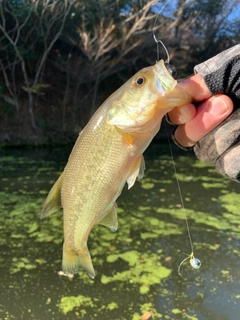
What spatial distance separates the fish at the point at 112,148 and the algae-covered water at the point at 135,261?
271 centimetres

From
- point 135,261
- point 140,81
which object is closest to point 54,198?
point 140,81

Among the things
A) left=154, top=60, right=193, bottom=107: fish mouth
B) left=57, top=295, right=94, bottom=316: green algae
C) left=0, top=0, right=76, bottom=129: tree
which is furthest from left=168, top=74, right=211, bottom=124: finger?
left=0, top=0, right=76, bottom=129: tree

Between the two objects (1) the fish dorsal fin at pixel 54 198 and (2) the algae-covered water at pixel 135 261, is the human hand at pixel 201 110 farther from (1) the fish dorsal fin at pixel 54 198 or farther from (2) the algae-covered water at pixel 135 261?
(2) the algae-covered water at pixel 135 261

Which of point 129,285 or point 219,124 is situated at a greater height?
point 219,124

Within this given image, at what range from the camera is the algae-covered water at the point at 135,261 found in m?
4.41

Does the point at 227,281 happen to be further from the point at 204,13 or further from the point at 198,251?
the point at 204,13

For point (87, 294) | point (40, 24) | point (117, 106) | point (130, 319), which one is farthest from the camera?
point (40, 24)

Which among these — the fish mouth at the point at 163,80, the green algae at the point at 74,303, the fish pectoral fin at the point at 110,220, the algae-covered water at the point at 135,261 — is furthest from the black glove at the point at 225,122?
the green algae at the point at 74,303

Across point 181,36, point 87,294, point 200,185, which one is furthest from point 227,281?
point 181,36

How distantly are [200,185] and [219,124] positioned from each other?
7592 mm

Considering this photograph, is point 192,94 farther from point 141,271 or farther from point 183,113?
point 141,271

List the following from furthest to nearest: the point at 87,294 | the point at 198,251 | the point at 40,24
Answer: the point at 40,24 → the point at 198,251 → the point at 87,294

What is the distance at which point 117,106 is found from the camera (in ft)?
5.89

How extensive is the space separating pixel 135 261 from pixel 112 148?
3.92m
